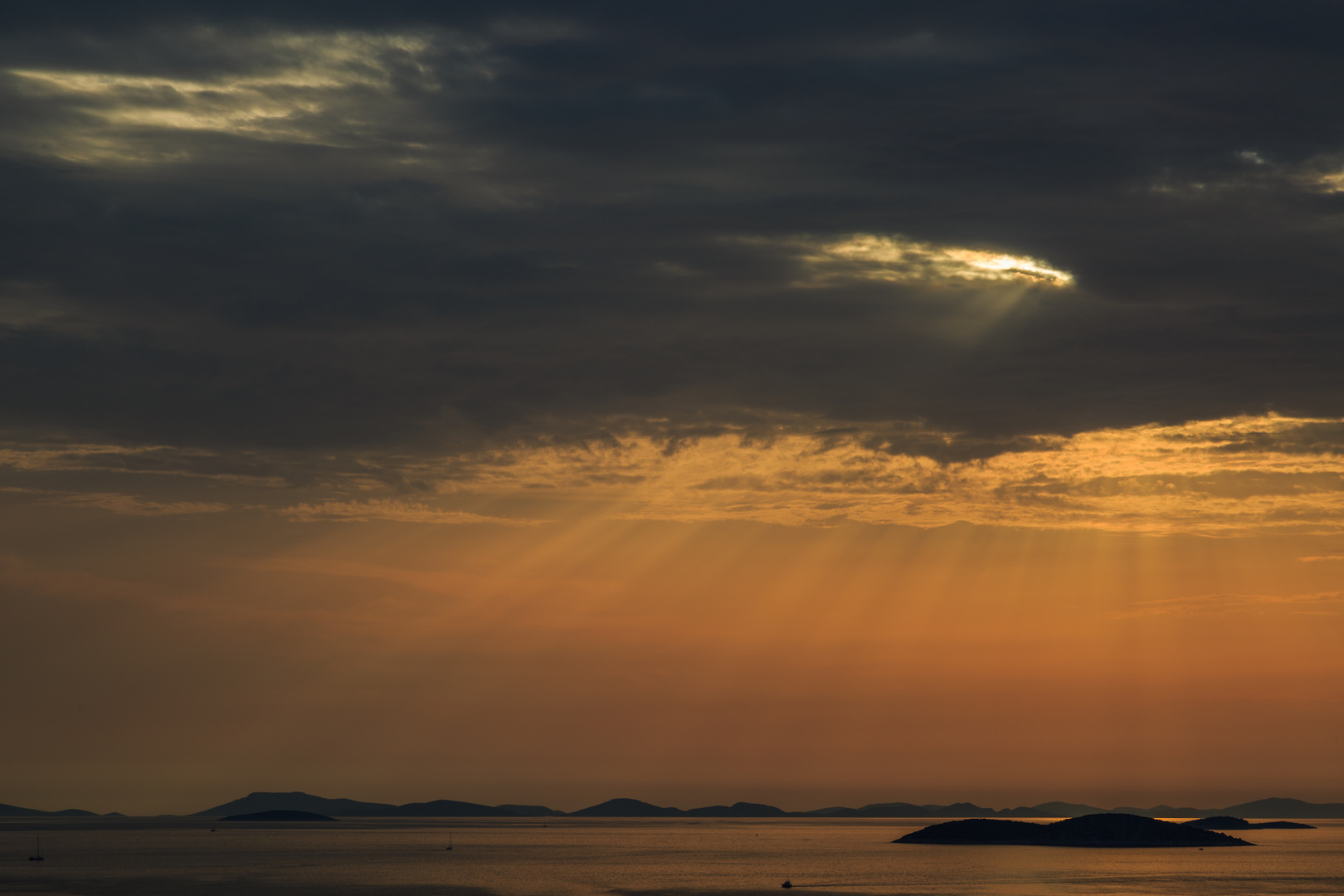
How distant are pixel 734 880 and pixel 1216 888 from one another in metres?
69.9

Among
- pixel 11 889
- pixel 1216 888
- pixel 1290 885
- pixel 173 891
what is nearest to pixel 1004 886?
pixel 1216 888

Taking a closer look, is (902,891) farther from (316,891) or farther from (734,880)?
(316,891)

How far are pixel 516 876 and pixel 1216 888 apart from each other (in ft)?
342

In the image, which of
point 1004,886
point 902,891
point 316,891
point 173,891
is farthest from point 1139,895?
point 173,891

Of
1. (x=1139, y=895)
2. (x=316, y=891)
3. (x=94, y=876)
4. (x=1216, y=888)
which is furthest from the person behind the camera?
(x=94, y=876)

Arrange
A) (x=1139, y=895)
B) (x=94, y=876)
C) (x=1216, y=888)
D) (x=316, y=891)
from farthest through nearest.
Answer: (x=94, y=876)
(x=1216, y=888)
(x=1139, y=895)
(x=316, y=891)

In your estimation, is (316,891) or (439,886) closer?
(316,891)

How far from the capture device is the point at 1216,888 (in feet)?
589

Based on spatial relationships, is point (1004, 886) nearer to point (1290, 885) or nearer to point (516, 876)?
point (1290, 885)

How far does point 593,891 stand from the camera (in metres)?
164

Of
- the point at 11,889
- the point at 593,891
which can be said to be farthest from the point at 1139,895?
the point at 11,889

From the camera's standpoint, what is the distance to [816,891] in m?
170

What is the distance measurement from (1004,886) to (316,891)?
9359 cm

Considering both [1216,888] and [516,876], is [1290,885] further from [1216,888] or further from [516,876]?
[516,876]
